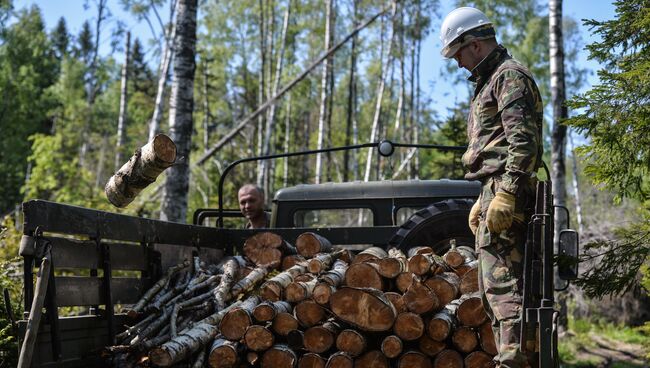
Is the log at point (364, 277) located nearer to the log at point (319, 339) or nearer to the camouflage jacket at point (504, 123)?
the log at point (319, 339)

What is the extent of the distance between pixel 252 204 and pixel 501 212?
4.63 meters

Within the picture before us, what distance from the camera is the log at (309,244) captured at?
6.38 metres

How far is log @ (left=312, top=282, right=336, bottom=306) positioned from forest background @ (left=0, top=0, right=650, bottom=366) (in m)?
1.97

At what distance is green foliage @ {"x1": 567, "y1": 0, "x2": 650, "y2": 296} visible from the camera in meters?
5.71

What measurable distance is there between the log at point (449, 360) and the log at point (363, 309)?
0.38 metres

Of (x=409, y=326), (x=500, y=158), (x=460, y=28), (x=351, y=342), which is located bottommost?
(x=351, y=342)

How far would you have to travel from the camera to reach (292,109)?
3303 cm

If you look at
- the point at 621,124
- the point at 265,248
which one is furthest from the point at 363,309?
the point at 621,124

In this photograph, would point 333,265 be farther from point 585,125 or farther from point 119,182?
point 585,125

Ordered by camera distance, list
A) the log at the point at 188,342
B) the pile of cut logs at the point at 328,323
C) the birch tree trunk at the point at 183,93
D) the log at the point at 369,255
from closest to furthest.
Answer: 1. the log at the point at 188,342
2. the pile of cut logs at the point at 328,323
3. the log at the point at 369,255
4. the birch tree trunk at the point at 183,93

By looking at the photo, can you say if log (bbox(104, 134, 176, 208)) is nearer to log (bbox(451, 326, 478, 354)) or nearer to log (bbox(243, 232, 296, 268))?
log (bbox(243, 232, 296, 268))

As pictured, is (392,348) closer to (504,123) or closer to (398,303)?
(398,303)

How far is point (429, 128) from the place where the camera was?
136ft

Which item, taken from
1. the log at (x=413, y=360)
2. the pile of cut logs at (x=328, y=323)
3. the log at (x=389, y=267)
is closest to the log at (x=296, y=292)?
the pile of cut logs at (x=328, y=323)
